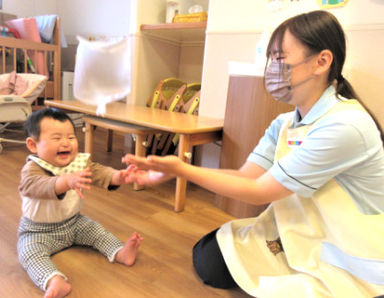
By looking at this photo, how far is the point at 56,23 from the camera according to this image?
3.18 meters

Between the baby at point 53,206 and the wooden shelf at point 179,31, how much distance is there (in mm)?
1151

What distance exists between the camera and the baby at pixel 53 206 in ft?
2.90

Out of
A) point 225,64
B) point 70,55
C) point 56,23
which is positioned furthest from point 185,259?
point 70,55

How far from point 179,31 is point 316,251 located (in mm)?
1703

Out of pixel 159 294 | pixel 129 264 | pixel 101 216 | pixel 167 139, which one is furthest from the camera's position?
pixel 167 139

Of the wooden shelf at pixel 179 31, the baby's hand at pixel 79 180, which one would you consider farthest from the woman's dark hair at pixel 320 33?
the wooden shelf at pixel 179 31

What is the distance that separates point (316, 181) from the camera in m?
0.71

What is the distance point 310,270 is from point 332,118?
1.29 ft

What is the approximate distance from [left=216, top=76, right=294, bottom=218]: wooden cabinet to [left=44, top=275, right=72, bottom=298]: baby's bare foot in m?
0.86

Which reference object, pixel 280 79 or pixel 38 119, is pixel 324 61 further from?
pixel 38 119

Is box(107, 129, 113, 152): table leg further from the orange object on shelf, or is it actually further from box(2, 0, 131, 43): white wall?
box(2, 0, 131, 43): white wall

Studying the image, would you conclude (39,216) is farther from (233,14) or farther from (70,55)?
(70,55)

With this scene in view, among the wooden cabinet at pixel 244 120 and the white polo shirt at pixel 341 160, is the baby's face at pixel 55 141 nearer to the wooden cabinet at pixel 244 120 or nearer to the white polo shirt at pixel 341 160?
the white polo shirt at pixel 341 160

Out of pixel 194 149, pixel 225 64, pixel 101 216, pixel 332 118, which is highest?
pixel 225 64
